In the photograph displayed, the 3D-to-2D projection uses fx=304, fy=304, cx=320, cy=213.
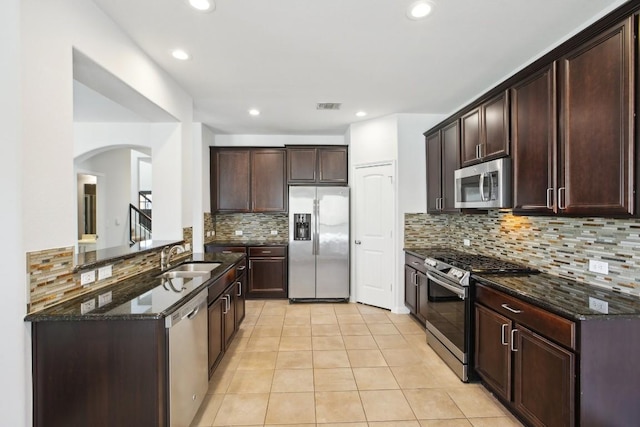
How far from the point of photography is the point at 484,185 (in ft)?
8.83

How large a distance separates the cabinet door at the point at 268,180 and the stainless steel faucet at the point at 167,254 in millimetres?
2101

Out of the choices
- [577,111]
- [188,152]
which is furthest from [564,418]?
[188,152]

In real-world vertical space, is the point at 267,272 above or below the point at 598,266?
below

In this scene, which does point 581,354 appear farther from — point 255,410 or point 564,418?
point 255,410

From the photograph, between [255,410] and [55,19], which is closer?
[55,19]

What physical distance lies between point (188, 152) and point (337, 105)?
186 centimetres

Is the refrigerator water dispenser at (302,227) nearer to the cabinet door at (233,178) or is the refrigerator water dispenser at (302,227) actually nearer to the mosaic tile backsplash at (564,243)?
the cabinet door at (233,178)

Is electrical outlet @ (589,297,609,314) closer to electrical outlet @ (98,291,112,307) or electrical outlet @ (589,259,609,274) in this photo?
electrical outlet @ (589,259,609,274)

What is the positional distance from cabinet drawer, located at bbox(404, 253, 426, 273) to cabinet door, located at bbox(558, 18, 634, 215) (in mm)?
1725

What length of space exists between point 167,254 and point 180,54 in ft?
5.81

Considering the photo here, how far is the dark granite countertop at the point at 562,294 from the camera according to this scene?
1597 mm

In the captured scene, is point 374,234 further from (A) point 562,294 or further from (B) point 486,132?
(A) point 562,294

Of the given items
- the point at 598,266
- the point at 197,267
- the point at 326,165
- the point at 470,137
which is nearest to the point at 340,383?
the point at 197,267

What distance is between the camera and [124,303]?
67.1 inches
